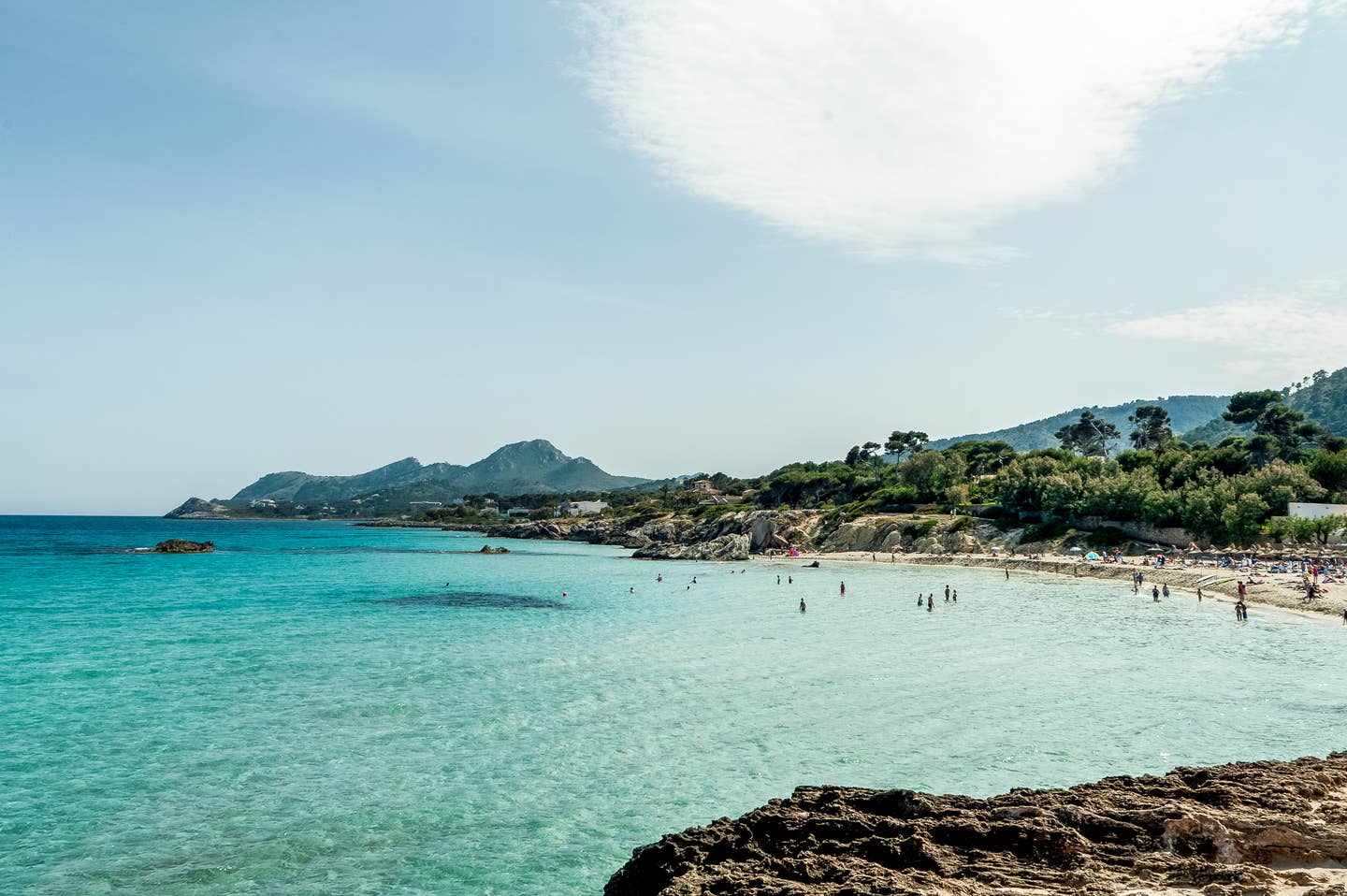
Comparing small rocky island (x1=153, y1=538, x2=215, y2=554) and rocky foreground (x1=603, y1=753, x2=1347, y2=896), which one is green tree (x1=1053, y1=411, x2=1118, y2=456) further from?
rocky foreground (x1=603, y1=753, x2=1347, y2=896)

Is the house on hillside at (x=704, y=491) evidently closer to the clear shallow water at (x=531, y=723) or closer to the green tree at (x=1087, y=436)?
the green tree at (x=1087, y=436)

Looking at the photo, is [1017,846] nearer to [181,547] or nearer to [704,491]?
[181,547]

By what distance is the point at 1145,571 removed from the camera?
61.5 meters

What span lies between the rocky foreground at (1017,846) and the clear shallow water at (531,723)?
3.70 meters

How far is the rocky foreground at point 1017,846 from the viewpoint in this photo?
9070 millimetres

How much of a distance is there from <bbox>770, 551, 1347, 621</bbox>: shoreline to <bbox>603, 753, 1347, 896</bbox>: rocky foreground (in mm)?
38960

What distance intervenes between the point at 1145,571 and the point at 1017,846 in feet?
200

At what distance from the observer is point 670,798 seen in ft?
51.6

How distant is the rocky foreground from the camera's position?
9.07 meters

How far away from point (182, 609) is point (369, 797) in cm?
3832

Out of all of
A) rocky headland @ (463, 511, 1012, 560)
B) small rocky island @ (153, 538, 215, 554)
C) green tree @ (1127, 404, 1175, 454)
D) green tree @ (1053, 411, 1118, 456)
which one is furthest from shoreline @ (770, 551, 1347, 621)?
small rocky island @ (153, 538, 215, 554)

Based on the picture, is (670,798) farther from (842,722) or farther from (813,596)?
(813,596)

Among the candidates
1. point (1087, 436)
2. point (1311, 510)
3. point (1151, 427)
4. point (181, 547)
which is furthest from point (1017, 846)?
point (1087, 436)

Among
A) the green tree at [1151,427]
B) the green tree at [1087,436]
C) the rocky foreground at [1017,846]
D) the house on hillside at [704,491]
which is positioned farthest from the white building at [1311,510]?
the house on hillside at [704,491]
